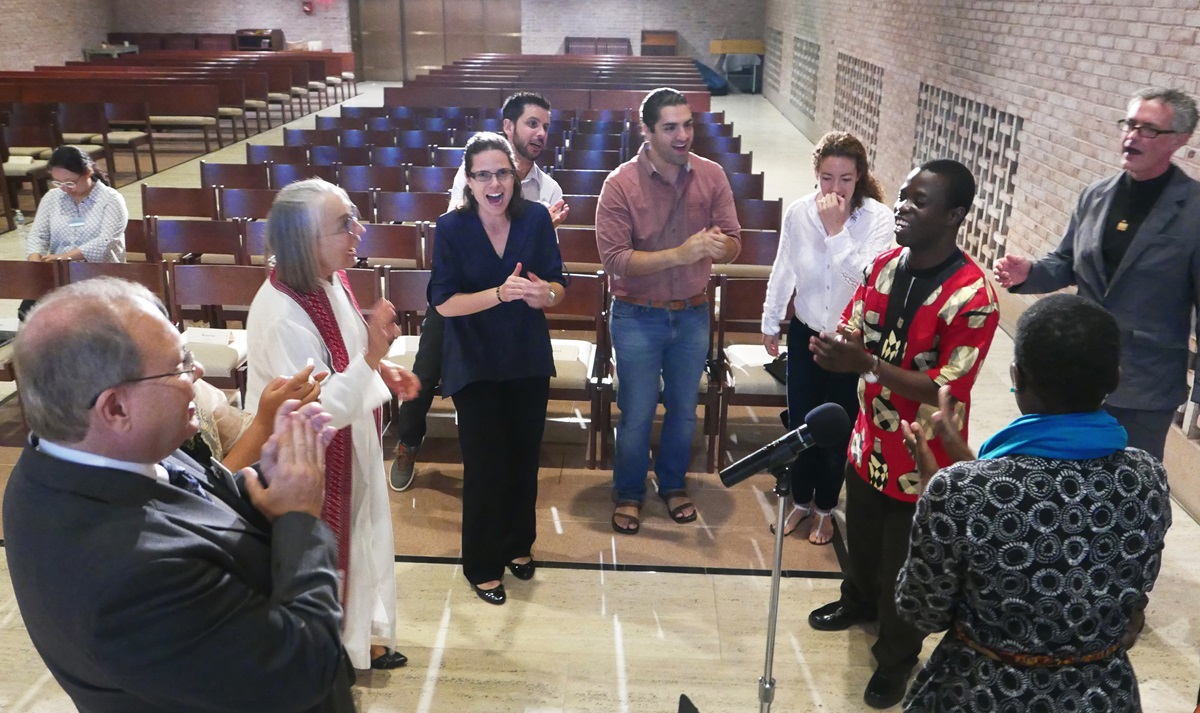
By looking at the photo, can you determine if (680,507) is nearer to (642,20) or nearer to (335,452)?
(335,452)

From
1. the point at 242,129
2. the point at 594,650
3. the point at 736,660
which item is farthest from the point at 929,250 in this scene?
the point at 242,129

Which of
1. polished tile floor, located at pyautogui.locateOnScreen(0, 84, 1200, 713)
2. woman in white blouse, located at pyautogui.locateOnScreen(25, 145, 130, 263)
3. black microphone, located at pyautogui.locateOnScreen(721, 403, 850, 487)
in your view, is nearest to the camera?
black microphone, located at pyautogui.locateOnScreen(721, 403, 850, 487)

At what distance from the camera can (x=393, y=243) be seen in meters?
5.13

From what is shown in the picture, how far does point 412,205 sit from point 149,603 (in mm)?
4961

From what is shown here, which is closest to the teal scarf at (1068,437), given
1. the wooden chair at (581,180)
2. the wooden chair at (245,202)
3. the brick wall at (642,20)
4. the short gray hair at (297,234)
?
the short gray hair at (297,234)

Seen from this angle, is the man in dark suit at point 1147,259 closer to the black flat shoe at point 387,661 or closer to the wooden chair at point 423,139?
the black flat shoe at point 387,661

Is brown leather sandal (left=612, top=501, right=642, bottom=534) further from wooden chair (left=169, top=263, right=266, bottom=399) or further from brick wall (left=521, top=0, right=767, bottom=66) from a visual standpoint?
brick wall (left=521, top=0, right=767, bottom=66)

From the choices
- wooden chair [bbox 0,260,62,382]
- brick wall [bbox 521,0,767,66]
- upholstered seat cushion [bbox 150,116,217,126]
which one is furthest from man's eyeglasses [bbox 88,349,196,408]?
brick wall [bbox 521,0,767,66]

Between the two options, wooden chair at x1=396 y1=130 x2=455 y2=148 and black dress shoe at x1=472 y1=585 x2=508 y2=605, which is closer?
black dress shoe at x1=472 y1=585 x2=508 y2=605

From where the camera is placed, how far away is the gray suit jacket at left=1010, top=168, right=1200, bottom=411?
259 centimetres

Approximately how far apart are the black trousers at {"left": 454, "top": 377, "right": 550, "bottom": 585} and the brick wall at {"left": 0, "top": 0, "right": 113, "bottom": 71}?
16.6 metres

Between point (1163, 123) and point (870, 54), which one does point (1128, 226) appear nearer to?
point (1163, 123)

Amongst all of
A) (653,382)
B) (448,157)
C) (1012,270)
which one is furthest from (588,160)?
(1012,270)

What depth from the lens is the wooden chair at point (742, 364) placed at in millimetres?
3846
